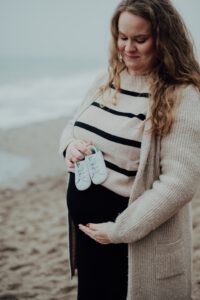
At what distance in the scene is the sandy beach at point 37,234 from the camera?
10.2 ft

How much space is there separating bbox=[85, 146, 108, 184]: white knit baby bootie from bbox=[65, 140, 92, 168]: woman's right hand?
0.11 feet

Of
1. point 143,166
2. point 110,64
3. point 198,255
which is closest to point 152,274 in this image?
point 143,166

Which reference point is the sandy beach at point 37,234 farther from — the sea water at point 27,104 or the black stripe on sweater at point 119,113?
the black stripe on sweater at point 119,113

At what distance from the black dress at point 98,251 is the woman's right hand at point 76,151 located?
0.10 meters

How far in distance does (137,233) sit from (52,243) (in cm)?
252

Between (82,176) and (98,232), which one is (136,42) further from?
(98,232)

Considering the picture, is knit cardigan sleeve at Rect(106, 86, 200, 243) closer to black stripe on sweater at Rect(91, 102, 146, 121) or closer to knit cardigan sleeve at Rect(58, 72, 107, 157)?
black stripe on sweater at Rect(91, 102, 146, 121)

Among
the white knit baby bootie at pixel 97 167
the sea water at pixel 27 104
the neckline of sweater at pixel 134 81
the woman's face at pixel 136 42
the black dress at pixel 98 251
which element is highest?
the woman's face at pixel 136 42

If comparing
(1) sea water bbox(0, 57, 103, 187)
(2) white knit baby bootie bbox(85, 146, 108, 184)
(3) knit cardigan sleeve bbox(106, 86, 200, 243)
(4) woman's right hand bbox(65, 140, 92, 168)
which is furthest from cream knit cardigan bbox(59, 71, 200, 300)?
(1) sea water bbox(0, 57, 103, 187)

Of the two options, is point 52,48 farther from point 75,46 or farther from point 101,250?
point 101,250

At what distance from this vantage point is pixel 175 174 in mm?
1498

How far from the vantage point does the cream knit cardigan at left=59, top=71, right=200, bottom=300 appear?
150 centimetres

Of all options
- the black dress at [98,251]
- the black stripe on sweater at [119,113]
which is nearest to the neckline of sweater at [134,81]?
the black stripe on sweater at [119,113]

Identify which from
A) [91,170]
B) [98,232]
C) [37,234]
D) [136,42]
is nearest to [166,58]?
[136,42]
